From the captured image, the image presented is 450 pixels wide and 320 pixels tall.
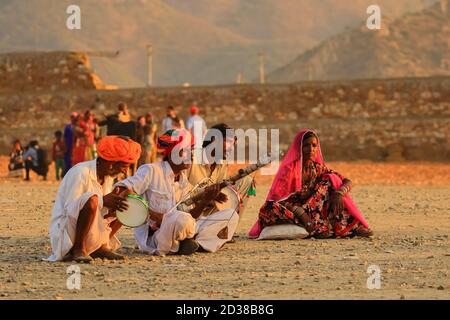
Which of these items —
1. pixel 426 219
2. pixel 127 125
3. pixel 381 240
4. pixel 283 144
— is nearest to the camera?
pixel 381 240

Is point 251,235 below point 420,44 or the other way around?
below

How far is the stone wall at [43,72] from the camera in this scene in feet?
124

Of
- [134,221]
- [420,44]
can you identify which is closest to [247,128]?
[134,221]

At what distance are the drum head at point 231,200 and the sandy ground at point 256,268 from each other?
1.24ft

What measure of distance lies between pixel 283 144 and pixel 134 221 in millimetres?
24793

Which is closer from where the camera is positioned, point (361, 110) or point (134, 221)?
point (134, 221)

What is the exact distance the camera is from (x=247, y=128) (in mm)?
35188

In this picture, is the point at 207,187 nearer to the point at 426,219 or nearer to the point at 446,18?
the point at 426,219

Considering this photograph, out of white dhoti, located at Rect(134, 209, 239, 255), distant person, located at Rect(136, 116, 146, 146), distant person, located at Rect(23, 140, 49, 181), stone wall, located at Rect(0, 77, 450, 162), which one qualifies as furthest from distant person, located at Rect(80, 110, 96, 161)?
stone wall, located at Rect(0, 77, 450, 162)

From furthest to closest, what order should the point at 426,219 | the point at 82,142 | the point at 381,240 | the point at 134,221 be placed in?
the point at 82,142
the point at 426,219
the point at 381,240
the point at 134,221

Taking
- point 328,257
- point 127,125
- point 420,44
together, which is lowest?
point 328,257

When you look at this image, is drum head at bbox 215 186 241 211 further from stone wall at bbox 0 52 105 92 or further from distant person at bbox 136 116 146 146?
stone wall at bbox 0 52 105 92

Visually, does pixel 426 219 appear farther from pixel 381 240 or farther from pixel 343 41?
pixel 343 41

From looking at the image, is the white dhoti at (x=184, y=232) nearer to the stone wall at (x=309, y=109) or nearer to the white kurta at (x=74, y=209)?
the white kurta at (x=74, y=209)
